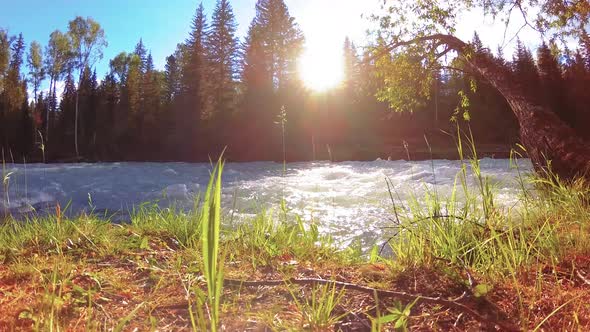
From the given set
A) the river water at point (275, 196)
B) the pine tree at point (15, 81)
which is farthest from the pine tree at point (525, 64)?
the pine tree at point (15, 81)

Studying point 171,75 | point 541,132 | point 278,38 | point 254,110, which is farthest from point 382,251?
point 171,75

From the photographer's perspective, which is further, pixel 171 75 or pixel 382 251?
pixel 171 75

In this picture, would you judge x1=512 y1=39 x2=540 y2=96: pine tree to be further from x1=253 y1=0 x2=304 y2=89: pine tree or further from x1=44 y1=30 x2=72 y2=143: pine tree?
x1=44 y1=30 x2=72 y2=143: pine tree

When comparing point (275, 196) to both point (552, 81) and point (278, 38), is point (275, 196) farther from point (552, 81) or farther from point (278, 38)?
point (552, 81)

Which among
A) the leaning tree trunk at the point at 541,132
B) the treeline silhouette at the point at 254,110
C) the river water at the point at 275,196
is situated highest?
the treeline silhouette at the point at 254,110

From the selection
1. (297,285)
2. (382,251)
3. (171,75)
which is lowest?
(382,251)

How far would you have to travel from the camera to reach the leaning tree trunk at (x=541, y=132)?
4508mm

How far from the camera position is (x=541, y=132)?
16.4 feet

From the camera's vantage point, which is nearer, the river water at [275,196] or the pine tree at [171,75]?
the river water at [275,196]

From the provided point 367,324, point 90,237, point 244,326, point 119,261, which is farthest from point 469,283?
point 90,237

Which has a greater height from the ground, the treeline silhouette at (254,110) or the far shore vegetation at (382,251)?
the treeline silhouette at (254,110)

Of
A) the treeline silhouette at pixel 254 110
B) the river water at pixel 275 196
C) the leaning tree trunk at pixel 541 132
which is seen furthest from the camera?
the treeline silhouette at pixel 254 110

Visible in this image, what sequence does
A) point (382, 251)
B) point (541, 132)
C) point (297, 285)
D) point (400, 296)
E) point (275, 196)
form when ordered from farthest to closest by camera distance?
point (275, 196), point (541, 132), point (382, 251), point (297, 285), point (400, 296)

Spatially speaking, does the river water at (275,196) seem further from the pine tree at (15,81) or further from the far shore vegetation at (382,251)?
the pine tree at (15,81)
